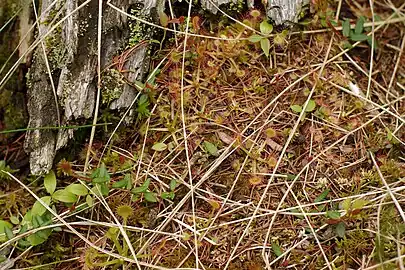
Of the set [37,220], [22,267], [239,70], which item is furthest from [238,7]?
[22,267]

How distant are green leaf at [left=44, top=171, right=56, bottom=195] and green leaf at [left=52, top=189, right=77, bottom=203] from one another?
0.04 meters

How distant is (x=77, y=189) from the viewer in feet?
6.51

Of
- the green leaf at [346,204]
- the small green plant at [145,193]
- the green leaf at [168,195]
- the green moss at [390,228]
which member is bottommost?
the green moss at [390,228]

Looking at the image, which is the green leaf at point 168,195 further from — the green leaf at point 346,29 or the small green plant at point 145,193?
the green leaf at point 346,29

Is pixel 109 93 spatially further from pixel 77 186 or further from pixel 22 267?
pixel 22 267

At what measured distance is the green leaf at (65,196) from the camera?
198cm

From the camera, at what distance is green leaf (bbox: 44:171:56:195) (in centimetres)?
203

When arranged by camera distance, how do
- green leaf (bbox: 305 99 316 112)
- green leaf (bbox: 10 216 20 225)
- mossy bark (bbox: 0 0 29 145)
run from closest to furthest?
green leaf (bbox: 10 216 20 225) < green leaf (bbox: 305 99 316 112) < mossy bark (bbox: 0 0 29 145)

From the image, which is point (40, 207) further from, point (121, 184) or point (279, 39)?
point (279, 39)

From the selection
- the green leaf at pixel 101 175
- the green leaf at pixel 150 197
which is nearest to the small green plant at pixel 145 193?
the green leaf at pixel 150 197

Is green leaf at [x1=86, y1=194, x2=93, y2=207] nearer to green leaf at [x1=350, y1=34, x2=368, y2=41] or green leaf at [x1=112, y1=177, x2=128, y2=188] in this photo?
green leaf at [x1=112, y1=177, x2=128, y2=188]

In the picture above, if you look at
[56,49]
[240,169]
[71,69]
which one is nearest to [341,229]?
[240,169]

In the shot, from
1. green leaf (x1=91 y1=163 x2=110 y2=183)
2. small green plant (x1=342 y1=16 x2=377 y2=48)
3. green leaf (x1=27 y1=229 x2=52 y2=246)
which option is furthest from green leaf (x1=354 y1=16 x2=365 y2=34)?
green leaf (x1=27 y1=229 x2=52 y2=246)

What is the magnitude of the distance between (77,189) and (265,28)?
954 millimetres
